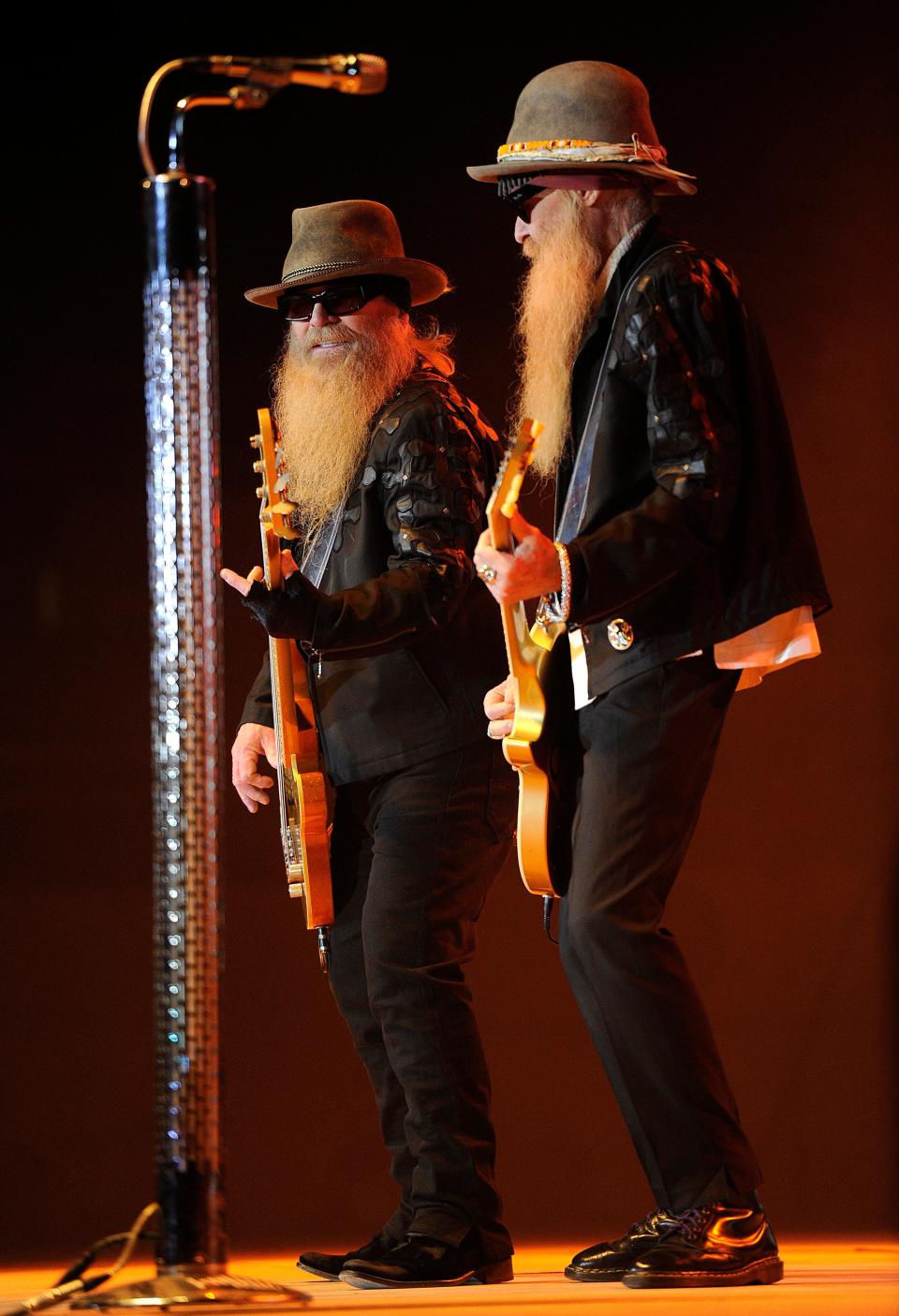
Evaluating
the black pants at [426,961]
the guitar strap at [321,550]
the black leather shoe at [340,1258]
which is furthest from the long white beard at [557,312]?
the black leather shoe at [340,1258]

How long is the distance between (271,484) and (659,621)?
762 mm

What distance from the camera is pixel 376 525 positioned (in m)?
3.25

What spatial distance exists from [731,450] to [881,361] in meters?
1.90

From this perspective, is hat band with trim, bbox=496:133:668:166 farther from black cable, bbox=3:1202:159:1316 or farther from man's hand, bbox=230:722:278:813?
black cable, bbox=3:1202:159:1316

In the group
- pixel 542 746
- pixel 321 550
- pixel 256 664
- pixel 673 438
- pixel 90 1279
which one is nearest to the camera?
pixel 90 1279

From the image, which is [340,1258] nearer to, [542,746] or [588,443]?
[542,746]

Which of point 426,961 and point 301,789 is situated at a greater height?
point 301,789

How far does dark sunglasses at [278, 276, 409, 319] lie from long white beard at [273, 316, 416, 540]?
0.12 ft

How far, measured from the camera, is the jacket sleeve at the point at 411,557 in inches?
116

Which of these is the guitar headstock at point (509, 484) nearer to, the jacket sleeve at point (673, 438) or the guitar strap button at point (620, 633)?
the jacket sleeve at point (673, 438)

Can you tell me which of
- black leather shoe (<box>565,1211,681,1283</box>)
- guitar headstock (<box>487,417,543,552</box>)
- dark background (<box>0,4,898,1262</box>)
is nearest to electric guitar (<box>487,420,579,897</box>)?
guitar headstock (<box>487,417,543,552</box>)

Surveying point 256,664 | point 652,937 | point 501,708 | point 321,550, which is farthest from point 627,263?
point 256,664

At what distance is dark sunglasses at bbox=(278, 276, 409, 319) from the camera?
3.43 m

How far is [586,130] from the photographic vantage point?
9.32 ft
